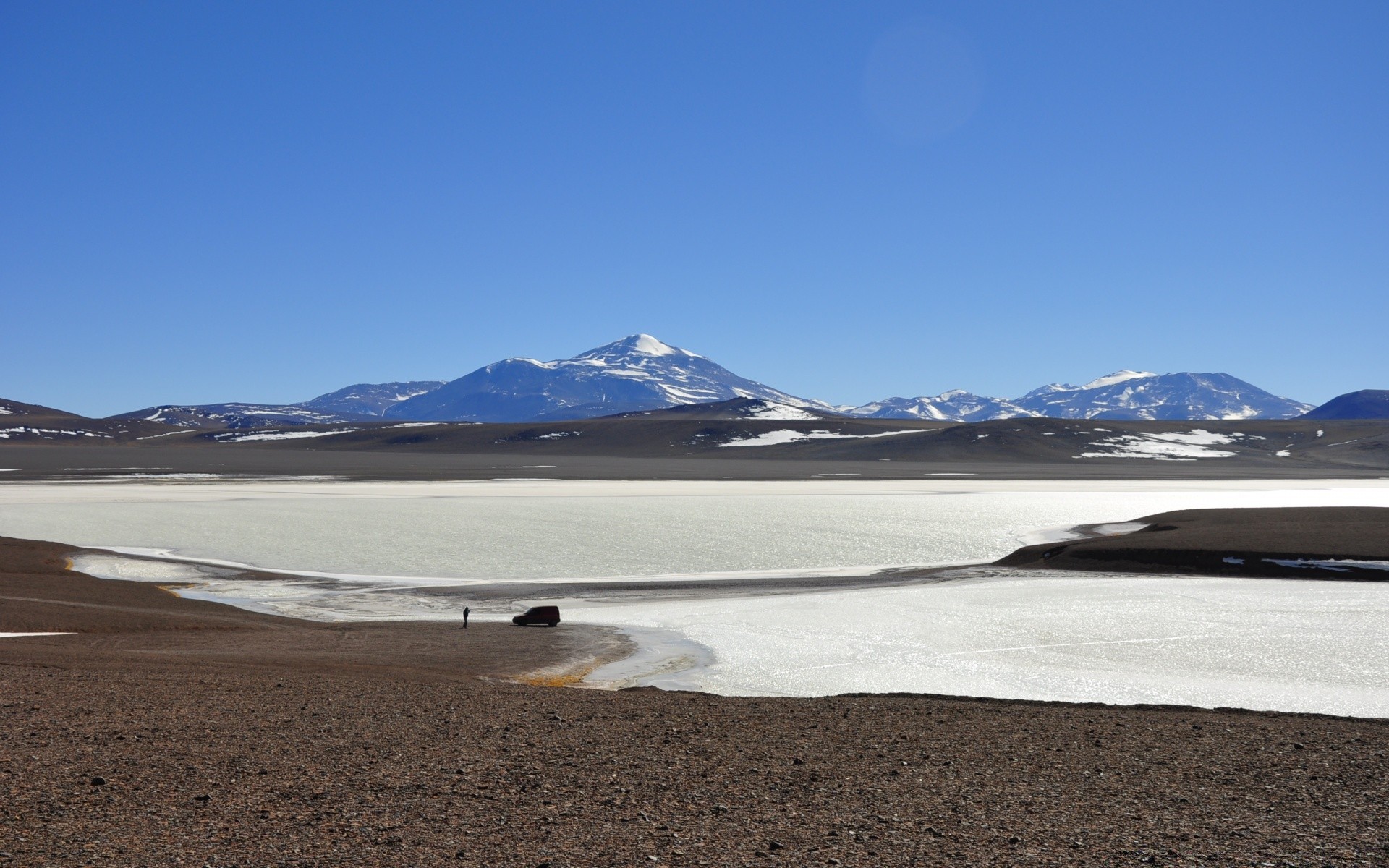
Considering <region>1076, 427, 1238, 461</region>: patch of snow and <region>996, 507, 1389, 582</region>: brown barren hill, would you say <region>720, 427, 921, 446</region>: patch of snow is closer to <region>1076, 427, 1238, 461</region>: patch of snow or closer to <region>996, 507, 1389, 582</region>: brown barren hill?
<region>1076, 427, 1238, 461</region>: patch of snow

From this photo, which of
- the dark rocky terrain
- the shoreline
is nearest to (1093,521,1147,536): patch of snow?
the shoreline

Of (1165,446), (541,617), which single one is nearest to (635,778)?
(541,617)

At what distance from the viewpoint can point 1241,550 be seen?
107 ft

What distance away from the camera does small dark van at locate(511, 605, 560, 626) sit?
22094mm

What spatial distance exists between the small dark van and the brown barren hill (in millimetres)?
17262

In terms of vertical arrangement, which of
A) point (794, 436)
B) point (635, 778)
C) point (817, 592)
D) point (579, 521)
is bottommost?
point (817, 592)

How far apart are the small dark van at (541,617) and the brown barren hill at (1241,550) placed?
17262mm

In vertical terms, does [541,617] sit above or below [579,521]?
below

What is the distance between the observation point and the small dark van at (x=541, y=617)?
22094 millimetres

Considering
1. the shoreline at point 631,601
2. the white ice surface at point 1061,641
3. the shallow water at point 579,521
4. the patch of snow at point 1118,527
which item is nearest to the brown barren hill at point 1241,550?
the shoreline at point 631,601

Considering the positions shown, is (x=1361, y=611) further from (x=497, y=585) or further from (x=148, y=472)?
(x=148, y=472)

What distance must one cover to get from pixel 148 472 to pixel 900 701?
9329 centimetres

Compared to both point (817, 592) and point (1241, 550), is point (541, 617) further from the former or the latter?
point (1241, 550)

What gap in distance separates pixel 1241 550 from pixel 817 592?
14.7m
